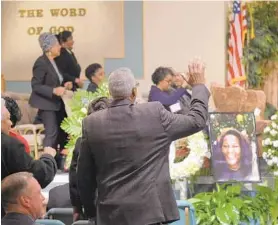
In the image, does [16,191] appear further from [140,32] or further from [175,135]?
[140,32]

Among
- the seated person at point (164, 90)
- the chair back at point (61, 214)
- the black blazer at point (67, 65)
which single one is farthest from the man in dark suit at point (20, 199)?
the black blazer at point (67, 65)

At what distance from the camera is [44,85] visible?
295 inches

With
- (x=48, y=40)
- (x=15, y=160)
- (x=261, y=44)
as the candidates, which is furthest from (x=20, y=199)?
(x=261, y=44)

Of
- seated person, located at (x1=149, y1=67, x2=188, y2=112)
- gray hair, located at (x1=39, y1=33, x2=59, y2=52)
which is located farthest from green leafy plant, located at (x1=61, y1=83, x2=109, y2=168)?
gray hair, located at (x1=39, y1=33, x2=59, y2=52)

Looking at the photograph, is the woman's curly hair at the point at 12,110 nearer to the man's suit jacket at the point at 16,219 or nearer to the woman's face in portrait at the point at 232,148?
the man's suit jacket at the point at 16,219

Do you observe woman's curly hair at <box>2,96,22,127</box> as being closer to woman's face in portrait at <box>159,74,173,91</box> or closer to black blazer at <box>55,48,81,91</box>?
woman's face in portrait at <box>159,74,173,91</box>

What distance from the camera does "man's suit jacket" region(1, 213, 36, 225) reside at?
2988mm

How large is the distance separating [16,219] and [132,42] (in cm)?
720

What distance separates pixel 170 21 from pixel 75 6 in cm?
142

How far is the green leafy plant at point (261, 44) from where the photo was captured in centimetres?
998

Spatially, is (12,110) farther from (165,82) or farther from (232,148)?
(165,82)

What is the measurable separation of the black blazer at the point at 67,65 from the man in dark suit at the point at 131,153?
4.85 meters

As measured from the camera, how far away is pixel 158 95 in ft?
22.1

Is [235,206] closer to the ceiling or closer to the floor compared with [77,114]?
closer to the floor
